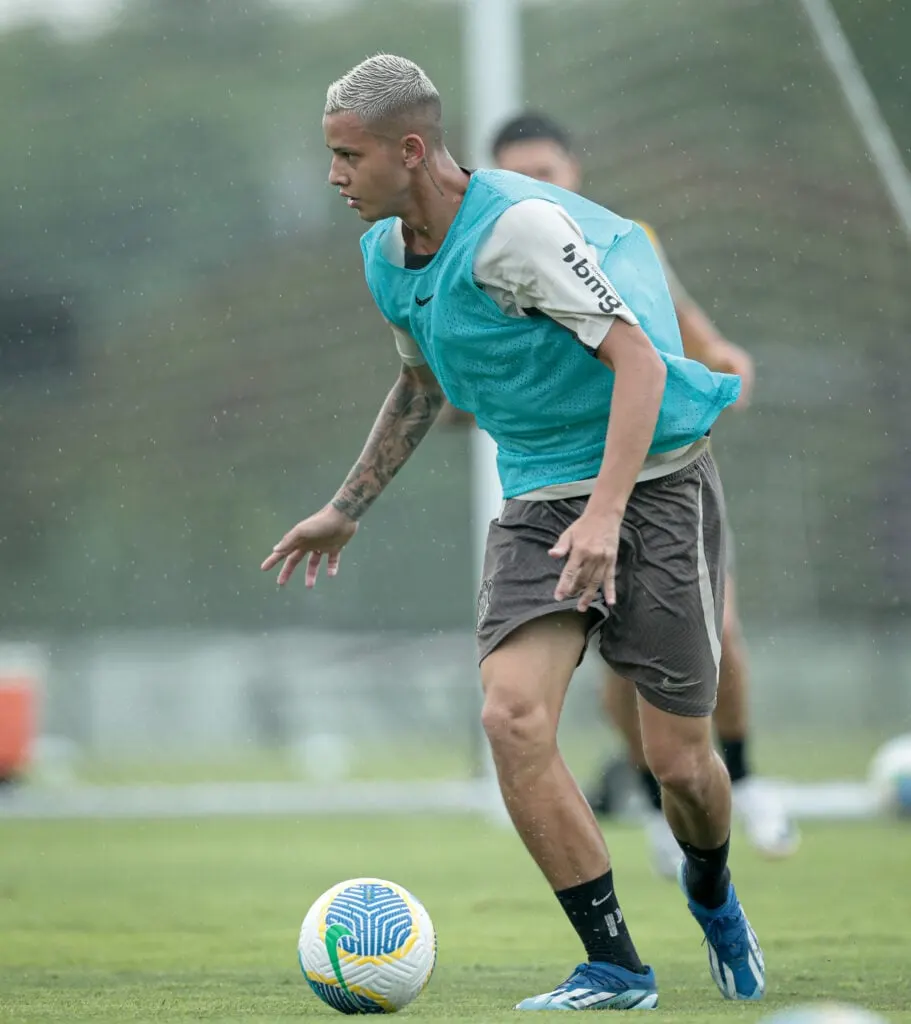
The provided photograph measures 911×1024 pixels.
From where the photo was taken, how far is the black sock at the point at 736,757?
658 cm

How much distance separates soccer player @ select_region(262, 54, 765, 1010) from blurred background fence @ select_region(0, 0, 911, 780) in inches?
264

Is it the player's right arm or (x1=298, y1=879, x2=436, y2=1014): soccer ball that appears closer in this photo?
(x1=298, y1=879, x2=436, y2=1014): soccer ball

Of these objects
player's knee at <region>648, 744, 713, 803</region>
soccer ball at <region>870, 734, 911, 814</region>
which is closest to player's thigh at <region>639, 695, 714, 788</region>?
player's knee at <region>648, 744, 713, 803</region>

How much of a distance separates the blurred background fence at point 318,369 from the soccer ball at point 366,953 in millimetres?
7479

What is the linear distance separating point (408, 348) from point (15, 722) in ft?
32.4

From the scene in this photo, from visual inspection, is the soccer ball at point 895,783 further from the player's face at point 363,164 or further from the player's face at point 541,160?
the player's face at point 363,164

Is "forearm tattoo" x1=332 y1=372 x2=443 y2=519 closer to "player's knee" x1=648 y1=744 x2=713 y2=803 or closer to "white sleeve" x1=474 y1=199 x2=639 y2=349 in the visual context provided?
"white sleeve" x1=474 y1=199 x2=639 y2=349

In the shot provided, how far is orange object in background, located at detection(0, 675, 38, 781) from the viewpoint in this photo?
44.8 feet

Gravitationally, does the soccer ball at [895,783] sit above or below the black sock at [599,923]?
below

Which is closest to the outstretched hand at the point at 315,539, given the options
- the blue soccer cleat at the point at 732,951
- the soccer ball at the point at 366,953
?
the soccer ball at the point at 366,953

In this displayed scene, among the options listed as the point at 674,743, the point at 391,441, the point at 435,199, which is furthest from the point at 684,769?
the point at 435,199

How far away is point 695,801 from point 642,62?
8.81 meters

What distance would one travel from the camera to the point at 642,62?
12375 mm

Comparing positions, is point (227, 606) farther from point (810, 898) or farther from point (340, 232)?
point (810, 898)
